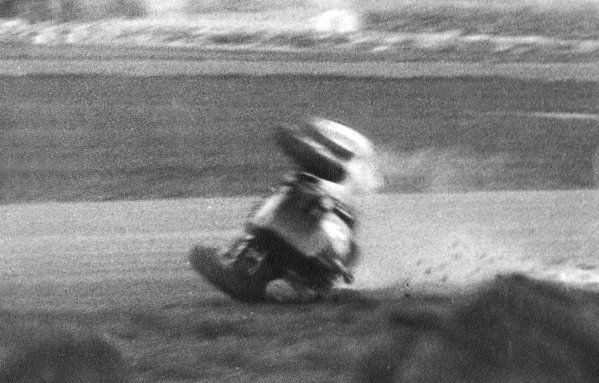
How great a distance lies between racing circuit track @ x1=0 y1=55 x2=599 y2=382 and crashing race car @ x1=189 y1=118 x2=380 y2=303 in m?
0.04

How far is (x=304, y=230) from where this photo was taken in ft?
8.96

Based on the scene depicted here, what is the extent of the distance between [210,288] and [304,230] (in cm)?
31

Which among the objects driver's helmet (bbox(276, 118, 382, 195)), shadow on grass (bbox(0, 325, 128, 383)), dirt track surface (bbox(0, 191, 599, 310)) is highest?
driver's helmet (bbox(276, 118, 382, 195))

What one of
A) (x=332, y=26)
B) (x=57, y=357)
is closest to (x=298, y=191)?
(x=332, y=26)

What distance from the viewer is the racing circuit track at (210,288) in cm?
273

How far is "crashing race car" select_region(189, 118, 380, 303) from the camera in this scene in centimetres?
273

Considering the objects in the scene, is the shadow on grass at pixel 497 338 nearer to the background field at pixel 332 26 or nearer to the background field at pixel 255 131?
the background field at pixel 255 131

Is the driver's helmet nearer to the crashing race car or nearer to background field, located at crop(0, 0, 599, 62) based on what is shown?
the crashing race car

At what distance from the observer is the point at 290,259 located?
275 centimetres

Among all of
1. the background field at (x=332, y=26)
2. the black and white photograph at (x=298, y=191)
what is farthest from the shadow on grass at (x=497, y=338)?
the background field at (x=332, y=26)

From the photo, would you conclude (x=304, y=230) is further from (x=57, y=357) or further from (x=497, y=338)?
(x=57, y=357)

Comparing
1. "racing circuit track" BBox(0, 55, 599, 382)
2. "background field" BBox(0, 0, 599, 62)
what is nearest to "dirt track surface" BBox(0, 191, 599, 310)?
"racing circuit track" BBox(0, 55, 599, 382)

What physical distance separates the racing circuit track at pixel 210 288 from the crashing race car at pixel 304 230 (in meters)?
0.04

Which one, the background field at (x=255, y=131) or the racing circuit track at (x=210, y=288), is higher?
the background field at (x=255, y=131)
